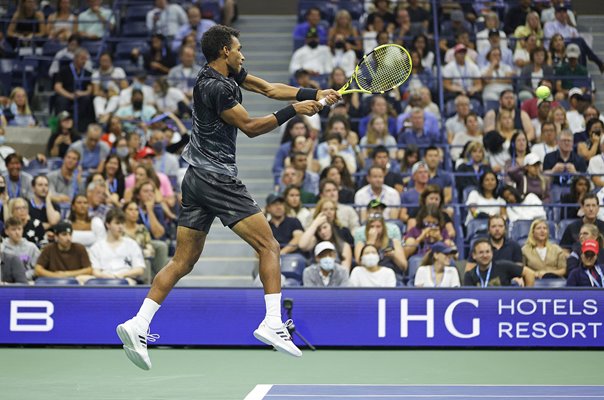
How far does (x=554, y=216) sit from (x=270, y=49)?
6644 millimetres

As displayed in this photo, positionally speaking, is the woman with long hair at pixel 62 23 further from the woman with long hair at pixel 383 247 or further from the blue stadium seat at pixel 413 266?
the blue stadium seat at pixel 413 266

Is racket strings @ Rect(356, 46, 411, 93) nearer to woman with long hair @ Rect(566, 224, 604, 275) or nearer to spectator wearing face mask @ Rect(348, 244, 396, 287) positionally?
spectator wearing face mask @ Rect(348, 244, 396, 287)

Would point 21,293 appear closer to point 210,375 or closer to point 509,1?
point 210,375

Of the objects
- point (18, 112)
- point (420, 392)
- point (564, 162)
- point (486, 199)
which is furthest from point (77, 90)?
point (420, 392)

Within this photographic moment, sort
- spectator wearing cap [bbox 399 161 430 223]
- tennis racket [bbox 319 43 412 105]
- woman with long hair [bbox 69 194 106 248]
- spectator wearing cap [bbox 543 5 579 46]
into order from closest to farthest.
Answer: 1. tennis racket [bbox 319 43 412 105]
2. woman with long hair [bbox 69 194 106 248]
3. spectator wearing cap [bbox 399 161 430 223]
4. spectator wearing cap [bbox 543 5 579 46]

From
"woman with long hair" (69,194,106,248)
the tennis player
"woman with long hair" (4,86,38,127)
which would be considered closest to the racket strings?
the tennis player

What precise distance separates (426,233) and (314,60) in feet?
15.8

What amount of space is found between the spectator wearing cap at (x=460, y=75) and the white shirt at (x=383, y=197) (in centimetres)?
316

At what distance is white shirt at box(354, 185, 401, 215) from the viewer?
1329cm

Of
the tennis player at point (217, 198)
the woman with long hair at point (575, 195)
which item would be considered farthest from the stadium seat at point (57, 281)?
the woman with long hair at point (575, 195)

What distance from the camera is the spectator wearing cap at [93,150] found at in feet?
48.0

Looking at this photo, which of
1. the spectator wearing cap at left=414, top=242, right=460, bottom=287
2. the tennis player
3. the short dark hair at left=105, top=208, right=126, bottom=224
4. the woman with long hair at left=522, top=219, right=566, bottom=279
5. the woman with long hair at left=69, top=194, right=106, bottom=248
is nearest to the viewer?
the tennis player

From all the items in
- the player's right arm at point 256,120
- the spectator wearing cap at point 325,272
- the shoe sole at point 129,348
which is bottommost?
the spectator wearing cap at point 325,272

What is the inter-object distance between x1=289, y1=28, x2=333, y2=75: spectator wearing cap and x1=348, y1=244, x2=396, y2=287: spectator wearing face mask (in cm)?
519
